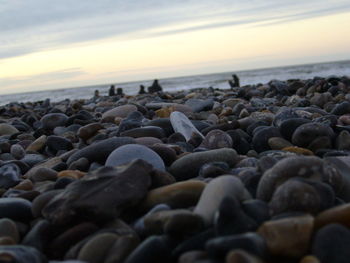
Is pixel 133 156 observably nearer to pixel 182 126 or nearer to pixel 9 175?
pixel 9 175

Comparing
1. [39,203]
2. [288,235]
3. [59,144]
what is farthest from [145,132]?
[288,235]

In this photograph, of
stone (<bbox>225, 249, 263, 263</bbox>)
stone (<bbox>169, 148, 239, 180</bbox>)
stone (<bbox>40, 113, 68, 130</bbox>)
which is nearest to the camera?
stone (<bbox>225, 249, 263, 263</bbox>)

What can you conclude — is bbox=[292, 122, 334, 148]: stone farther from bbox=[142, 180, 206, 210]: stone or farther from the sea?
the sea

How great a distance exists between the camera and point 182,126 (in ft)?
10.6

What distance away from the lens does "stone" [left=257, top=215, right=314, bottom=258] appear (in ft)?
4.12

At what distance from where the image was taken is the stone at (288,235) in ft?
4.12

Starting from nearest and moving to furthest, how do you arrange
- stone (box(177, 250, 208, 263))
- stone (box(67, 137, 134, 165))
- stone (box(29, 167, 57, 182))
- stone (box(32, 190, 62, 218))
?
stone (box(177, 250, 208, 263))
stone (box(32, 190, 62, 218))
stone (box(29, 167, 57, 182))
stone (box(67, 137, 134, 165))

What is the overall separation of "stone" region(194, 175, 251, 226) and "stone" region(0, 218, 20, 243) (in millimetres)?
679

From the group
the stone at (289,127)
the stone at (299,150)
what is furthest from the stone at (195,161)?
the stone at (289,127)

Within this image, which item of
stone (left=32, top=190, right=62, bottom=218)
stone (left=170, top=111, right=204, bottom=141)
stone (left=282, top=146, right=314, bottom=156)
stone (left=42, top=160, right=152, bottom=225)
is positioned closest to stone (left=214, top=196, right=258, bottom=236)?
stone (left=42, top=160, right=152, bottom=225)

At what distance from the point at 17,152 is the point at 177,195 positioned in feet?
6.67

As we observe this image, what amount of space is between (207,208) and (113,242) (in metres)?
0.32

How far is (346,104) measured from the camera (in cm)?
373

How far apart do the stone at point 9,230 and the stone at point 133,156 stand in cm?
68
